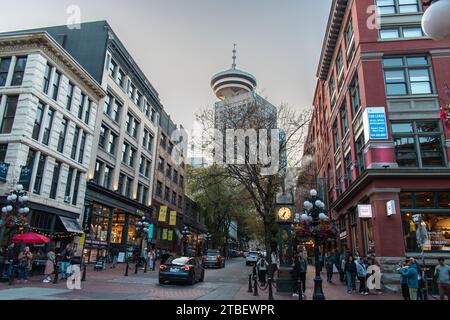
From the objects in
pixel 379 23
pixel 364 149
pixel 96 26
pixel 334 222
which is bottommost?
pixel 334 222

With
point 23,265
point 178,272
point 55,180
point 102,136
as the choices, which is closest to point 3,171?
point 55,180

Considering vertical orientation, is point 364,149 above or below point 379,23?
below

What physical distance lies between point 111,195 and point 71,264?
50.9ft

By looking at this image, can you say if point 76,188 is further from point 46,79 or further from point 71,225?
point 46,79

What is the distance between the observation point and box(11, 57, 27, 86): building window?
23984mm

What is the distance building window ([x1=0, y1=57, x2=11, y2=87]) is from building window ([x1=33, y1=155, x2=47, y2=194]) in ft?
19.1

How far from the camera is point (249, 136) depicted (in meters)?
24.7

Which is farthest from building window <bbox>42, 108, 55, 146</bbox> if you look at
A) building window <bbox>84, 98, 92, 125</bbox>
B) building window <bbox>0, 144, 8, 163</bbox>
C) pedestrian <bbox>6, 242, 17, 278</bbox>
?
pedestrian <bbox>6, 242, 17, 278</bbox>

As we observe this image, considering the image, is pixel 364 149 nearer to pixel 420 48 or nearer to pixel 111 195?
pixel 420 48

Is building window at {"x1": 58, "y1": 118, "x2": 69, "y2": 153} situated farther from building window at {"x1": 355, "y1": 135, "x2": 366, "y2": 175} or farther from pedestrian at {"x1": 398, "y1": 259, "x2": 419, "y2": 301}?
pedestrian at {"x1": 398, "y1": 259, "x2": 419, "y2": 301}

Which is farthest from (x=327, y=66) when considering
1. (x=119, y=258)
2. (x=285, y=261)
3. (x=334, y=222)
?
(x=119, y=258)

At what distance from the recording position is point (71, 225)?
88.2 feet

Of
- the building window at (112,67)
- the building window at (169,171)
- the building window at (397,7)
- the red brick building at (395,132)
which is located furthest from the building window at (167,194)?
the building window at (397,7)

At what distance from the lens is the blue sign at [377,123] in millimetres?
21047
